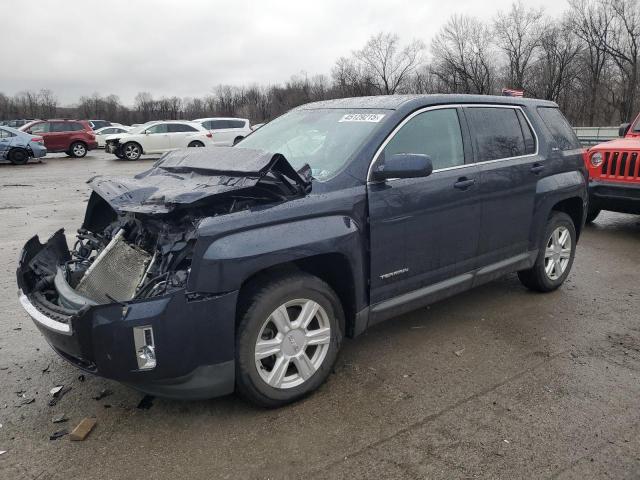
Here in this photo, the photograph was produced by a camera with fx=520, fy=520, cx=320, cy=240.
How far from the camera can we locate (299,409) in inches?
125

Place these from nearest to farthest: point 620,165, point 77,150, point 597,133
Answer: point 620,165
point 597,133
point 77,150

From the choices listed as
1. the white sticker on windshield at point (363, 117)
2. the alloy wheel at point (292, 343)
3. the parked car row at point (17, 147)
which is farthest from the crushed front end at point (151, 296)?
the parked car row at point (17, 147)

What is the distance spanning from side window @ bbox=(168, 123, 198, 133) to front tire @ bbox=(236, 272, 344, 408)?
71.3ft

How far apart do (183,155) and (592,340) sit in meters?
3.54

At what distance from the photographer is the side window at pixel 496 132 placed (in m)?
4.24

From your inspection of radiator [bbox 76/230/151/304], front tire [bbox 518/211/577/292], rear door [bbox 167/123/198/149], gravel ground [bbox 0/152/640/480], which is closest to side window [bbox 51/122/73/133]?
rear door [bbox 167/123/198/149]

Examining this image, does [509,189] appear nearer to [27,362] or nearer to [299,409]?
[299,409]

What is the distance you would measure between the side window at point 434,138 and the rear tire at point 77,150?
2508 cm

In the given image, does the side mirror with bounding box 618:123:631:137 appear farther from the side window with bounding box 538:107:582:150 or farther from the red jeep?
the side window with bounding box 538:107:582:150

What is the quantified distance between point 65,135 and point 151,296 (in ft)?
83.9

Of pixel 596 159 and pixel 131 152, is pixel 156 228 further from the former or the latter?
pixel 131 152

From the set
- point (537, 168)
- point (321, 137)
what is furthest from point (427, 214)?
point (537, 168)

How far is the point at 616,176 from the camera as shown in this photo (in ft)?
24.9

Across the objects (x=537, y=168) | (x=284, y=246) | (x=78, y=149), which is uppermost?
(x=537, y=168)
